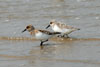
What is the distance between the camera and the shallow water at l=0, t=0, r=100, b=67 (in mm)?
8152

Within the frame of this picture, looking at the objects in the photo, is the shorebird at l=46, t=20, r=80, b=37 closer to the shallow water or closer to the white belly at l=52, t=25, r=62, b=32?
the white belly at l=52, t=25, r=62, b=32

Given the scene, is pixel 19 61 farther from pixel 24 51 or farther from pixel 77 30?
pixel 77 30

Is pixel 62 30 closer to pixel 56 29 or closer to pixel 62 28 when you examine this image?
pixel 62 28

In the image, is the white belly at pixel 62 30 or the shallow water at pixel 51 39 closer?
the shallow water at pixel 51 39

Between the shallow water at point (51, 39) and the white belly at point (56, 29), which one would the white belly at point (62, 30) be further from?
the shallow water at point (51, 39)

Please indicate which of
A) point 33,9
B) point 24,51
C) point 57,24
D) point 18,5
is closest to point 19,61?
point 24,51

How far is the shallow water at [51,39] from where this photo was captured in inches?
321

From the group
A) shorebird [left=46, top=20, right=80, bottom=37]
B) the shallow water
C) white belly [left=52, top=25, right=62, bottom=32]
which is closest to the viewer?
the shallow water

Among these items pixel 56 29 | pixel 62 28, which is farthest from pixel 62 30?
pixel 56 29

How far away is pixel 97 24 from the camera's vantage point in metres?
11.4

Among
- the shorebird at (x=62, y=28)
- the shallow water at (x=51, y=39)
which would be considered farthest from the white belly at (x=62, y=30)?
the shallow water at (x=51, y=39)

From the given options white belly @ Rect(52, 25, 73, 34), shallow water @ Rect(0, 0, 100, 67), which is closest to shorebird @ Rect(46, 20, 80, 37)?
white belly @ Rect(52, 25, 73, 34)

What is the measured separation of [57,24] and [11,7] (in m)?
4.51

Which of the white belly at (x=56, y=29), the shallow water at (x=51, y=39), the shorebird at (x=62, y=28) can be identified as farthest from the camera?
the white belly at (x=56, y=29)
